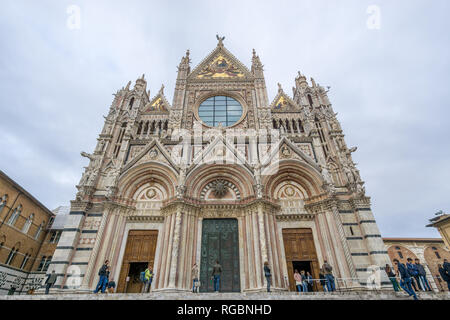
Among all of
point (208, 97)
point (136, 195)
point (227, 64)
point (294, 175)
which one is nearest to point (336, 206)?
point (294, 175)

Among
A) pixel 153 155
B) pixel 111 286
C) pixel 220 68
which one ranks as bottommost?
pixel 111 286

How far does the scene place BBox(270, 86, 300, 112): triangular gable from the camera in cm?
1815

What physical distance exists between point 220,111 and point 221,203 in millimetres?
8636

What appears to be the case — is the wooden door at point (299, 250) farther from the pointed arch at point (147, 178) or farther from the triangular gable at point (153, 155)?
the triangular gable at point (153, 155)

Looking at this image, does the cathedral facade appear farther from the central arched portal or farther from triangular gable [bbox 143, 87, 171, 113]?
triangular gable [bbox 143, 87, 171, 113]

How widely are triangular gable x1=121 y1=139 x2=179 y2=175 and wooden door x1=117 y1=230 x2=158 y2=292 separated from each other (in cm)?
416

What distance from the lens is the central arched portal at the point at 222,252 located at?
11.4 m

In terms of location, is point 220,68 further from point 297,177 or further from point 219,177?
point 297,177

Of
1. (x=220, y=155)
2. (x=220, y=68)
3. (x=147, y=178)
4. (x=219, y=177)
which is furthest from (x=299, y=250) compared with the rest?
(x=220, y=68)

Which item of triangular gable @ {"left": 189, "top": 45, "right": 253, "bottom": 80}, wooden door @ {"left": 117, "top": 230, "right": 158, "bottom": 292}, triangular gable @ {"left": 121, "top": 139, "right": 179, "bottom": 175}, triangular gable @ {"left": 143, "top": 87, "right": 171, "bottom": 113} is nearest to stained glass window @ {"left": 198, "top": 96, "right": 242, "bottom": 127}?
triangular gable @ {"left": 189, "top": 45, "right": 253, "bottom": 80}

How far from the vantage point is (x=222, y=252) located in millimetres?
12242

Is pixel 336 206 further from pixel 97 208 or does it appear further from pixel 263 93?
pixel 97 208

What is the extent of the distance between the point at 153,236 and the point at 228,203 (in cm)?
477

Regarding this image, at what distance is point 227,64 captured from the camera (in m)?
21.6
